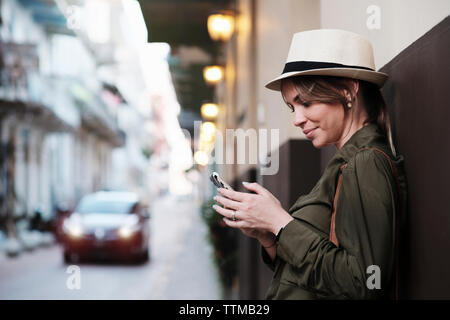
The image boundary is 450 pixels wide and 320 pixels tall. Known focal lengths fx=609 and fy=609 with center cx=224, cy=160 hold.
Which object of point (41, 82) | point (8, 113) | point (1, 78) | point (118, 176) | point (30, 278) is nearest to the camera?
point (30, 278)

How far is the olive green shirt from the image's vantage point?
58.6 inches

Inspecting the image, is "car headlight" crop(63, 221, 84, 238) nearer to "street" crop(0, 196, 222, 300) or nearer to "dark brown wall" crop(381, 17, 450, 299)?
"street" crop(0, 196, 222, 300)

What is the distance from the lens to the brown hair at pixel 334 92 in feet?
5.79

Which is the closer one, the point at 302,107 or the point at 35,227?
the point at 302,107

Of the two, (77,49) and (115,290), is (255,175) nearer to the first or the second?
(115,290)

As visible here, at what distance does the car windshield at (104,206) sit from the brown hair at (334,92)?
12.0 m

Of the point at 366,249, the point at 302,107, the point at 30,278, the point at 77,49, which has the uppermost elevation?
the point at 77,49

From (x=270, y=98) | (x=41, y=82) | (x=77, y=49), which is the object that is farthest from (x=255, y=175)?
(x=77, y=49)

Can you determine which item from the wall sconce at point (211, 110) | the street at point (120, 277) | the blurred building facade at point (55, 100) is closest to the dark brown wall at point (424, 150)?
the blurred building facade at point (55, 100)

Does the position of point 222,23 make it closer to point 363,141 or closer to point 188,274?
point 188,274

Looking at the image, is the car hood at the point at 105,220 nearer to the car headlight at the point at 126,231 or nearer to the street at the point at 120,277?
the car headlight at the point at 126,231

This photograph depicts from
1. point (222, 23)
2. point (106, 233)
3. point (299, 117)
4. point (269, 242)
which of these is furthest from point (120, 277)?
point (299, 117)

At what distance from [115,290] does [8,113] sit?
11.2 metres

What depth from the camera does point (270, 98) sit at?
16.1 feet
